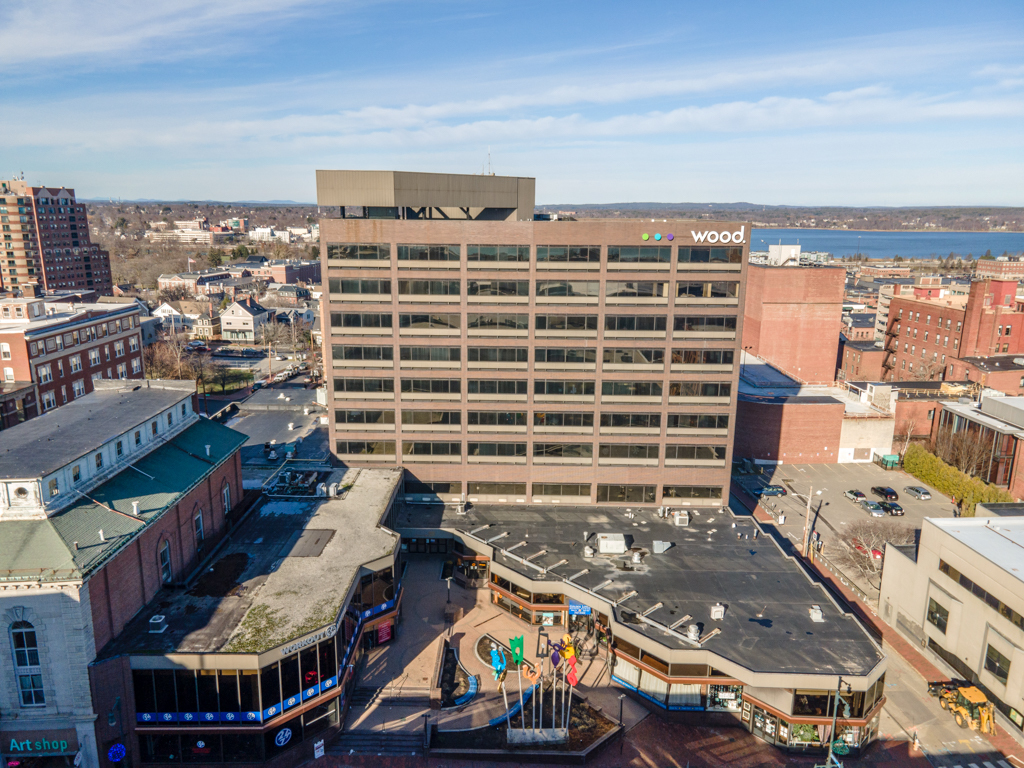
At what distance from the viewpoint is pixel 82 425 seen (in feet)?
141

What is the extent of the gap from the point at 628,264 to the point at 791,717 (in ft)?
118

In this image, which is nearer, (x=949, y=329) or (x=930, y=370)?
(x=949, y=329)

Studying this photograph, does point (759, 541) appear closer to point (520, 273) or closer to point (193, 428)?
point (520, 273)

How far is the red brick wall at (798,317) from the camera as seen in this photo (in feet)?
340

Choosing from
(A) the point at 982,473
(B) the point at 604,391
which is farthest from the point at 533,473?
(A) the point at 982,473

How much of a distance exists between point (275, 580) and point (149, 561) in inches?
296

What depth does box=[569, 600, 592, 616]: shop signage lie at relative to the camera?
4794 cm

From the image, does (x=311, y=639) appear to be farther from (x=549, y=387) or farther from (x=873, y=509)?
(x=873, y=509)

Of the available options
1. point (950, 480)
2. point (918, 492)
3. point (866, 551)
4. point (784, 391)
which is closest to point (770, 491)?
point (866, 551)

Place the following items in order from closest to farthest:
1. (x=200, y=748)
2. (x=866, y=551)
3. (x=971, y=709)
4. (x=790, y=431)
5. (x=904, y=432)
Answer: (x=200, y=748)
(x=971, y=709)
(x=866, y=551)
(x=790, y=431)
(x=904, y=432)

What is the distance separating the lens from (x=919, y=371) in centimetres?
11925

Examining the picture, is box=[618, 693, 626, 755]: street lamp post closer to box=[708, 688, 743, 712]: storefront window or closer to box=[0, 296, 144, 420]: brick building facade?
box=[708, 688, 743, 712]: storefront window

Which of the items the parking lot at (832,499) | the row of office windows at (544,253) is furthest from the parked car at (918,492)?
the row of office windows at (544,253)

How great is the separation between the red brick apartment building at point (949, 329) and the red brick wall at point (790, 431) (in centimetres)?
4016
